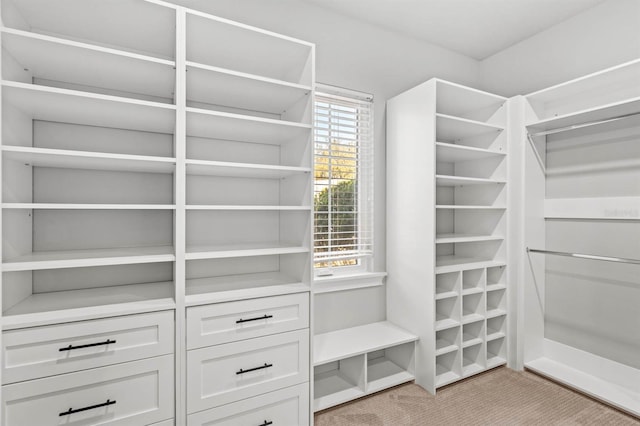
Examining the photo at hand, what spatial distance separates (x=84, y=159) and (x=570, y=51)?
335 centimetres

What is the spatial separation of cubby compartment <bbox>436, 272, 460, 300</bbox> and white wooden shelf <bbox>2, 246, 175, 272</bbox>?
1830mm

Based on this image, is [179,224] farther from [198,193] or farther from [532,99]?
[532,99]

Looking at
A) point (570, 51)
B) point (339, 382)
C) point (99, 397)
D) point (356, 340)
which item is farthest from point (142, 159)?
point (570, 51)

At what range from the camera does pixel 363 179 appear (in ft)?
8.57

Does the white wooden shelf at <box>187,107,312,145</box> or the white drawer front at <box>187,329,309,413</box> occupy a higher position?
the white wooden shelf at <box>187,107,312,145</box>

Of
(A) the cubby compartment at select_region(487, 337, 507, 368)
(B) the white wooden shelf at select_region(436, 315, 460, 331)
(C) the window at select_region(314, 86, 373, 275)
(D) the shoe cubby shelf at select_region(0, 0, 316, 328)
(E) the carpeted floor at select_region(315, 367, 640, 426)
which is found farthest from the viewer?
(A) the cubby compartment at select_region(487, 337, 507, 368)

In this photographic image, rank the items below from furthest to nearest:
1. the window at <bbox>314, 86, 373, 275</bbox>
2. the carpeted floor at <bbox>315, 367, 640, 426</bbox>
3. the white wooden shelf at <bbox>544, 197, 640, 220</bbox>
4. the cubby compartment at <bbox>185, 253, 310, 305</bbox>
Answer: the window at <bbox>314, 86, 373, 275</bbox> → the white wooden shelf at <bbox>544, 197, 640, 220</bbox> → the carpeted floor at <bbox>315, 367, 640, 426</bbox> → the cubby compartment at <bbox>185, 253, 310, 305</bbox>

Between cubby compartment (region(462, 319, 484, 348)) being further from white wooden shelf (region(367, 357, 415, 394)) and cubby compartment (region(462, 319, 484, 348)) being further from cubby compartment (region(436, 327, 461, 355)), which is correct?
white wooden shelf (region(367, 357, 415, 394))

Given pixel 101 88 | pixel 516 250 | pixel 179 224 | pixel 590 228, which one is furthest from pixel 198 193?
pixel 590 228

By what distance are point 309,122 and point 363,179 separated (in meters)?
0.92

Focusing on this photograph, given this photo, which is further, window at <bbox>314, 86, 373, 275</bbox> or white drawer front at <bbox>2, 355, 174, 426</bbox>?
window at <bbox>314, 86, 373, 275</bbox>

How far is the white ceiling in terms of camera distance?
236cm

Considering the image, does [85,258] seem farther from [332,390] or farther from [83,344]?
[332,390]

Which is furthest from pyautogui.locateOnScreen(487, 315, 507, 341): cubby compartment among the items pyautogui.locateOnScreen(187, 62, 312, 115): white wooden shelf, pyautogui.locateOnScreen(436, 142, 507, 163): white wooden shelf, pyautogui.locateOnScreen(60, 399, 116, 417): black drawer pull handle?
pyautogui.locateOnScreen(60, 399, 116, 417): black drawer pull handle
